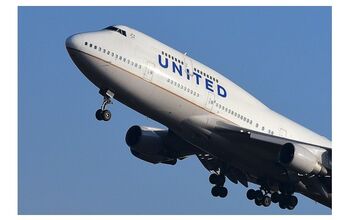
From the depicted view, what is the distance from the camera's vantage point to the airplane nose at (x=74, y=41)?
151ft

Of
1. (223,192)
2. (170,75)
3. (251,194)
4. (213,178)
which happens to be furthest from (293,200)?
(170,75)

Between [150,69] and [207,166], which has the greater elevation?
[150,69]

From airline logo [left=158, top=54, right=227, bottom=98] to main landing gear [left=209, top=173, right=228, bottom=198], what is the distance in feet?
23.4

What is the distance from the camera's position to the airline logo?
1864 inches

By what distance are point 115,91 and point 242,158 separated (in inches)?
315

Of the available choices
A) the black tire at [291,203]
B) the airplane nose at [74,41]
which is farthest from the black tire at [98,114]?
the black tire at [291,203]

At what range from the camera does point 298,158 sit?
158 ft

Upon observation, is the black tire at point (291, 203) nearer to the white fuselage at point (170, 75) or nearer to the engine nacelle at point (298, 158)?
the engine nacelle at point (298, 158)

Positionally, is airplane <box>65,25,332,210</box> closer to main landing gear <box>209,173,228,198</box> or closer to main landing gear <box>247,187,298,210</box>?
main landing gear <box>247,187,298,210</box>

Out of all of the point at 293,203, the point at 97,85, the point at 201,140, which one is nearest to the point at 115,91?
the point at 97,85

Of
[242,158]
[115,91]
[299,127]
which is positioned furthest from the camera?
[299,127]

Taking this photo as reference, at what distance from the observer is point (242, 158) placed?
49656 mm

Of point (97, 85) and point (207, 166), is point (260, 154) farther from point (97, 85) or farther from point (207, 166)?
point (97, 85)

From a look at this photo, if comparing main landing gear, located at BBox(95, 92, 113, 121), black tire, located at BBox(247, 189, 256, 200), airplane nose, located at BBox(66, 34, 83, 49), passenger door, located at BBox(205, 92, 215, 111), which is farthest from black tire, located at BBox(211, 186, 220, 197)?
airplane nose, located at BBox(66, 34, 83, 49)
